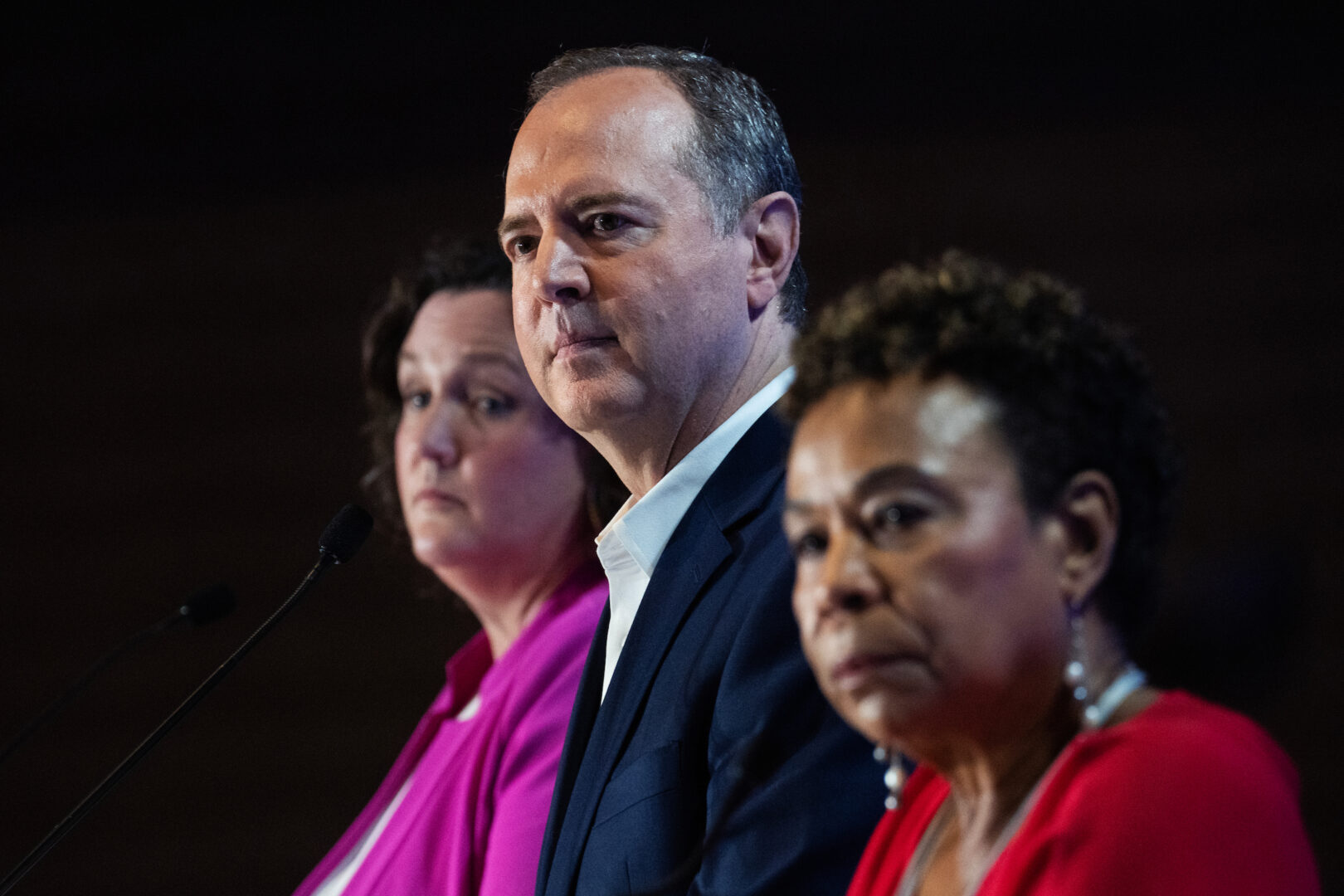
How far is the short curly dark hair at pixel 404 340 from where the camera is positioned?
7.76 feet

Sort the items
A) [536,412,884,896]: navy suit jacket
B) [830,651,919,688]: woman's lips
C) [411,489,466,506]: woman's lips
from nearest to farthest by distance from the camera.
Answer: [830,651,919,688]: woman's lips < [536,412,884,896]: navy suit jacket < [411,489,466,506]: woman's lips

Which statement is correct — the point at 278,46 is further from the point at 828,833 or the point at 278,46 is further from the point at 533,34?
the point at 828,833

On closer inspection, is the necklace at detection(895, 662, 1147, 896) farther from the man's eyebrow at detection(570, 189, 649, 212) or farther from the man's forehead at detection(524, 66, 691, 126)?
the man's forehead at detection(524, 66, 691, 126)

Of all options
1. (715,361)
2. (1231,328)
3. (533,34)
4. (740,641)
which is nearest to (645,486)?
(715,361)

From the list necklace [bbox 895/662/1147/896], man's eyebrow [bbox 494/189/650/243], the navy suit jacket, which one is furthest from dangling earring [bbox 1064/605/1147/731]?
man's eyebrow [bbox 494/189/650/243]

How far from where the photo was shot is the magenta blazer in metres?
1.97

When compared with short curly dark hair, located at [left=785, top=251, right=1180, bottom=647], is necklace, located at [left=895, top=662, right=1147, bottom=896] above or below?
below

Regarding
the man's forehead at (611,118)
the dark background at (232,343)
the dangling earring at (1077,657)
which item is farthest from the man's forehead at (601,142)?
the dark background at (232,343)

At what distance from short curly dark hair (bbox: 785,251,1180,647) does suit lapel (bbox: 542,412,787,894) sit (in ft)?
2.06

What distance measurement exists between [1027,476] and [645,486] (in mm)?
950

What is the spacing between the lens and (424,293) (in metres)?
2.54

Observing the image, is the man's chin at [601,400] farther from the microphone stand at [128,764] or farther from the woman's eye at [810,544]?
the woman's eye at [810,544]

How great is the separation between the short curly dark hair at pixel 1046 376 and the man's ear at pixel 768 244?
2.57ft

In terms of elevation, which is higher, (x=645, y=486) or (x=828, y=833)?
(x=645, y=486)
